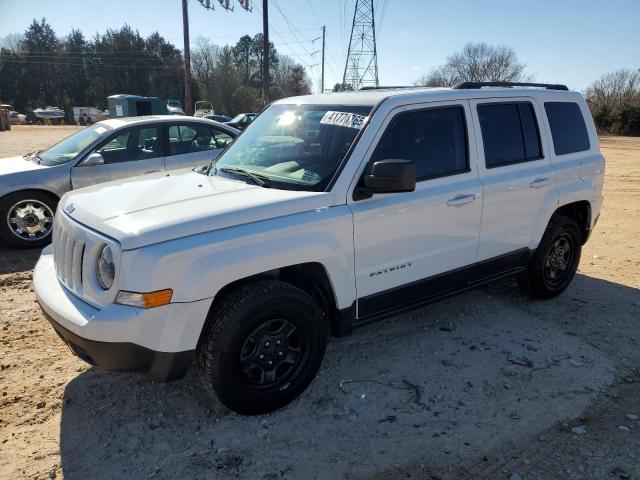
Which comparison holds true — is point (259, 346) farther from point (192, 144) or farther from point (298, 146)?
point (192, 144)

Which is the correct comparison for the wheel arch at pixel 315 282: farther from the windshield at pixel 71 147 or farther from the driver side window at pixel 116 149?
the windshield at pixel 71 147

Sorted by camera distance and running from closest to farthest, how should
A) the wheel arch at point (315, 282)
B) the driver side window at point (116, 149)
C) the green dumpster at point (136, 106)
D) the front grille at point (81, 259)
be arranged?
the front grille at point (81, 259) < the wheel arch at point (315, 282) < the driver side window at point (116, 149) < the green dumpster at point (136, 106)

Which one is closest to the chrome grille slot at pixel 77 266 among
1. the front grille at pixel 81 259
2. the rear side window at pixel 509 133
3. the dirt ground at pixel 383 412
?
the front grille at pixel 81 259

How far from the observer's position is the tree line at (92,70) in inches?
2692

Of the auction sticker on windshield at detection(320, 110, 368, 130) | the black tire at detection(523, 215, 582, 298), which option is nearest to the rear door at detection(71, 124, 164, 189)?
the auction sticker on windshield at detection(320, 110, 368, 130)

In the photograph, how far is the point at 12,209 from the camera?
630 cm

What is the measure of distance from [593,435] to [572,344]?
1.26 m

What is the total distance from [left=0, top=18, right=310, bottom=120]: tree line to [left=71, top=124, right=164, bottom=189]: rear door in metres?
62.3

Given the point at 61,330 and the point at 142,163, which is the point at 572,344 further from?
the point at 142,163

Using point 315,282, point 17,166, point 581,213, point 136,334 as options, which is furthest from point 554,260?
point 17,166

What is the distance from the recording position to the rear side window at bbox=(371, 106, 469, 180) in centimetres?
347

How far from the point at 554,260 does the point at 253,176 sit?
3.19m

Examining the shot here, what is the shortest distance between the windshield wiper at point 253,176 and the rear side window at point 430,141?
29.4 inches

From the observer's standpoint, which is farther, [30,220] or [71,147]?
[71,147]
